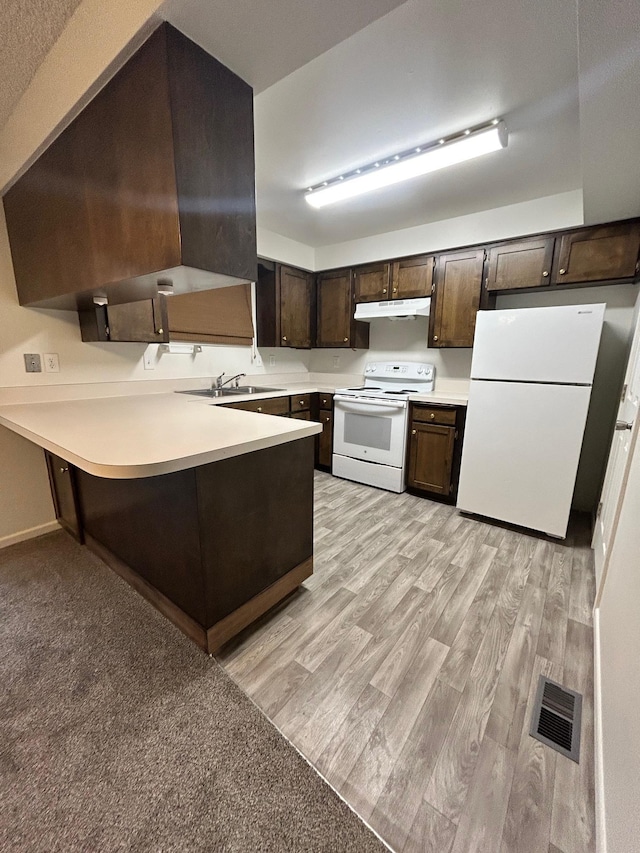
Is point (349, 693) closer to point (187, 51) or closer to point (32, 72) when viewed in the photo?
point (187, 51)

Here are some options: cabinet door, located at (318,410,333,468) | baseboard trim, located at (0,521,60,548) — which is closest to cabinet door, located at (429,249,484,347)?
cabinet door, located at (318,410,333,468)

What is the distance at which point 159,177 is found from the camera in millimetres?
1036

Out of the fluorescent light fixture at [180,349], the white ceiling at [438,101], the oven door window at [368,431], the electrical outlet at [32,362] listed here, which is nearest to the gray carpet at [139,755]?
the electrical outlet at [32,362]

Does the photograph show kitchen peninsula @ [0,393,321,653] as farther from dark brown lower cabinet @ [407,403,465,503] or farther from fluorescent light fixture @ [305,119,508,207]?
fluorescent light fixture @ [305,119,508,207]

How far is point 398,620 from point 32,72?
2875mm

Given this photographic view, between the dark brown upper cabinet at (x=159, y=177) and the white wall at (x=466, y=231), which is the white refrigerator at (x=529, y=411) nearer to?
the white wall at (x=466, y=231)

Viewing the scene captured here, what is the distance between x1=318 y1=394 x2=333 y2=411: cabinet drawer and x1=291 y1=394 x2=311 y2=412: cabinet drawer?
14 cm

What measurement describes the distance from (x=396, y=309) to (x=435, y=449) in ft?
4.43

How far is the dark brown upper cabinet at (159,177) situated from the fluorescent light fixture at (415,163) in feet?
3.78

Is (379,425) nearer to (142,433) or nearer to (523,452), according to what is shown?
(523,452)

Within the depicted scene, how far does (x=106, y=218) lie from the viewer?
1.26m

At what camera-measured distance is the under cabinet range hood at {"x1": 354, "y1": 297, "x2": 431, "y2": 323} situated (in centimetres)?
304

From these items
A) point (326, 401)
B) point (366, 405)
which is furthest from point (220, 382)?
point (366, 405)

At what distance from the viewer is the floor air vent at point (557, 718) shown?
3.63 ft
